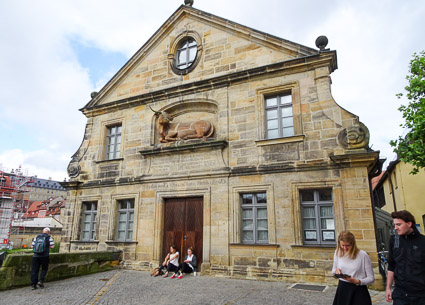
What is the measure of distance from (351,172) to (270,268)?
11.2 feet

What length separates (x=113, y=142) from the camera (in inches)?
512

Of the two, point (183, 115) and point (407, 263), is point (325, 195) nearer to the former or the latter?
point (407, 263)

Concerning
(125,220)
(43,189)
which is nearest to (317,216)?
(125,220)

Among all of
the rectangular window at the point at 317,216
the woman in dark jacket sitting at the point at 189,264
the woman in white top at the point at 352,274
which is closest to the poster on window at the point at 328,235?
the rectangular window at the point at 317,216

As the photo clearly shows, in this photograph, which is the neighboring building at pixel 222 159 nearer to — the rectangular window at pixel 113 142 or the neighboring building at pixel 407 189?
the rectangular window at pixel 113 142

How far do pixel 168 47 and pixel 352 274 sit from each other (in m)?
11.4

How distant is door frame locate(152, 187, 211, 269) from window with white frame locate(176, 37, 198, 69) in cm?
510

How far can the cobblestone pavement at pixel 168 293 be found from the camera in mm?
6145

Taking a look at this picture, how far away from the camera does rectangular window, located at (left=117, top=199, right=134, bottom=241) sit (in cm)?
1132

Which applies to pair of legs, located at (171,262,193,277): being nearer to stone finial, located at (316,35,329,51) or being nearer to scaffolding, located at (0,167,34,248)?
stone finial, located at (316,35,329,51)

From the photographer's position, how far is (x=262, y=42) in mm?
10602

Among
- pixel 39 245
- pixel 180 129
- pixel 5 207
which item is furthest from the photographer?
pixel 5 207

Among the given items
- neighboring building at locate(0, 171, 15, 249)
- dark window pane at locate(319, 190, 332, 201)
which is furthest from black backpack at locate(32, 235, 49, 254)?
neighboring building at locate(0, 171, 15, 249)

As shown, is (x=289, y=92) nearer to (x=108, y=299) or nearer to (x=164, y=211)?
(x=164, y=211)
